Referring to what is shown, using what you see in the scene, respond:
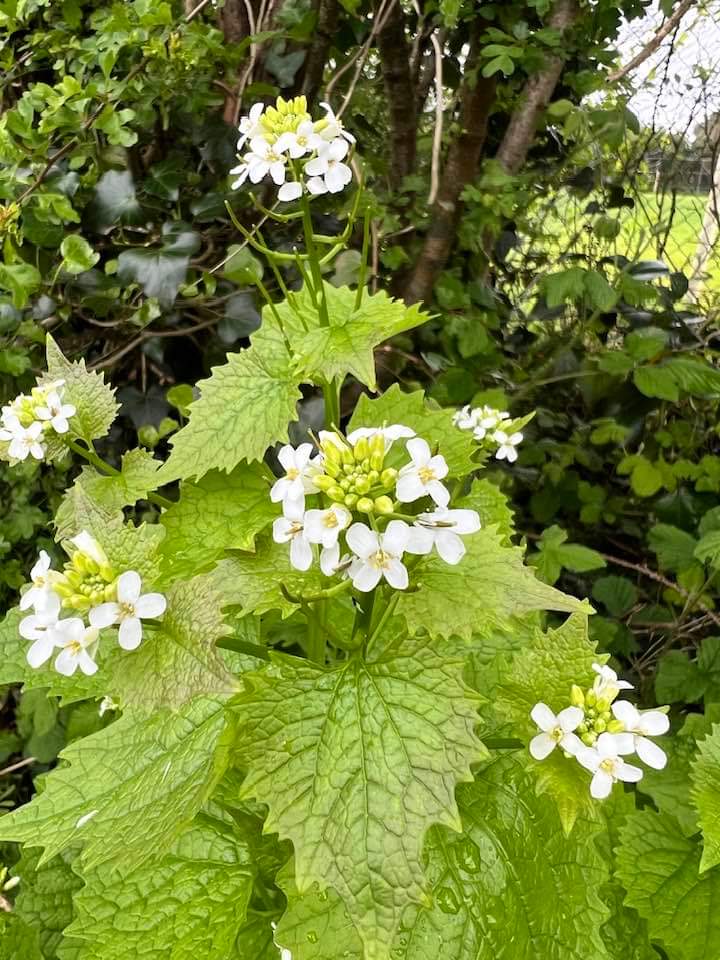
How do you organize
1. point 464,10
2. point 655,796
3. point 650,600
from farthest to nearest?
point 650,600
point 464,10
point 655,796

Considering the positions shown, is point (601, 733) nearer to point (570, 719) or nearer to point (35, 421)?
point (570, 719)

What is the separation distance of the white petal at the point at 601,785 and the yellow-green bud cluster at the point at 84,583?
49cm

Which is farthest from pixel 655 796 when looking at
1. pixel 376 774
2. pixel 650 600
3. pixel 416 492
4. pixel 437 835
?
pixel 650 600

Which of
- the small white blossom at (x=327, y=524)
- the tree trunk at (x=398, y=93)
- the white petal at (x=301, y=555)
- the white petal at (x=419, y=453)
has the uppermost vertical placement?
the tree trunk at (x=398, y=93)

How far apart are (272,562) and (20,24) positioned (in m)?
1.56

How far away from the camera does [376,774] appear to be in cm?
Answer: 66

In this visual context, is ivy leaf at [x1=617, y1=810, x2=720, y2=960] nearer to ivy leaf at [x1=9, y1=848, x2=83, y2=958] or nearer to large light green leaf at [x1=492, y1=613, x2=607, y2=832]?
large light green leaf at [x1=492, y1=613, x2=607, y2=832]

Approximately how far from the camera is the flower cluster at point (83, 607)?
2.11 ft

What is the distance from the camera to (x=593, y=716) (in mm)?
777

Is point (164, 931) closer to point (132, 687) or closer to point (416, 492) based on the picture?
point (132, 687)

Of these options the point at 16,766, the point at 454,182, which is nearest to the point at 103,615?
the point at 16,766

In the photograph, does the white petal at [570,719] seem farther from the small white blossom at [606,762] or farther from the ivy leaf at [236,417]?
the ivy leaf at [236,417]

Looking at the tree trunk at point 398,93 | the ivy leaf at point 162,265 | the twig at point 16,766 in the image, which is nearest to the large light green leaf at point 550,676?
the ivy leaf at point 162,265

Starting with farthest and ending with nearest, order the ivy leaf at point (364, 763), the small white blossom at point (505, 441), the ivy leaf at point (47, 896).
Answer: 1. the small white blossom at point (505, 441)
2. the ivy leaf at point (47, 896)
3. the ivy leaf at point (364, 763)
